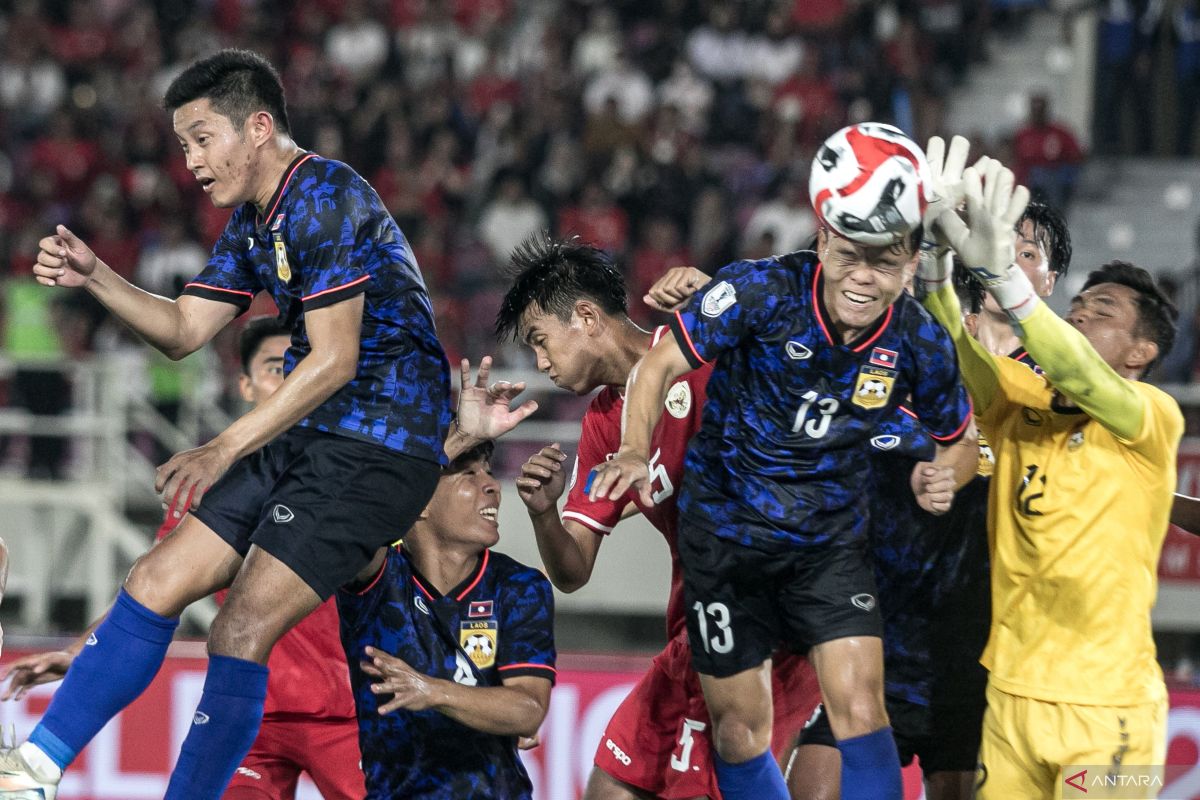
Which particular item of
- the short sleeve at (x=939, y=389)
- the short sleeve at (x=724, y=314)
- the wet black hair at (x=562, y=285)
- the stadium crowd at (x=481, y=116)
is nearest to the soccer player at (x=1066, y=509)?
the short sleeve at (x=939, y=389)

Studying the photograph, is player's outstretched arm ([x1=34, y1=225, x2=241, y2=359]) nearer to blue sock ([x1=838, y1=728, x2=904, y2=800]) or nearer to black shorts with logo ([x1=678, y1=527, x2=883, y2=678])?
black shorts with logo ([x1=678, y1=527, x2=883, y2=678])

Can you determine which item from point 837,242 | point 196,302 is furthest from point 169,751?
point 837,242

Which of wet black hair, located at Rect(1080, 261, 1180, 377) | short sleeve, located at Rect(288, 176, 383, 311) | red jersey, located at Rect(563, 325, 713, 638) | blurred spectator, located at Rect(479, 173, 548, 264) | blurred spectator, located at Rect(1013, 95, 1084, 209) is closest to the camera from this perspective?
short sleeve, located at Rect(288, 176, 383, 311)

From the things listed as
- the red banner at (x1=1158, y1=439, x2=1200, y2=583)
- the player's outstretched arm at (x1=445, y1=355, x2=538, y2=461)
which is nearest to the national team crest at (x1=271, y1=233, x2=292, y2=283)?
the player's outstretched arm at (x1=445, y1=355, x2=538, y2=461)

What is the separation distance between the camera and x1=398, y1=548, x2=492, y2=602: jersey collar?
4617mm

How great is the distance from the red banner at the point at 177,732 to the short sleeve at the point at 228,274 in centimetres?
256

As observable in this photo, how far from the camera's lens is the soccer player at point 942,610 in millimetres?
4914

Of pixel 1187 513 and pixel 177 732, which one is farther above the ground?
pixel 1187 513

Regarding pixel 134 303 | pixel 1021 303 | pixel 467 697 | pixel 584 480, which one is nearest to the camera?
pixel 1021 303

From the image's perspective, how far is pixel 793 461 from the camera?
13.9ft

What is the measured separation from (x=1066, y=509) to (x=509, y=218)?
28.7ft

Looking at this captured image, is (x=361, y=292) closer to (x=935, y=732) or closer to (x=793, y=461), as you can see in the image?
(x=793, y=461)

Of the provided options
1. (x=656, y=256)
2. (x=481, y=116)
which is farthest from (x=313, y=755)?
(x=481, y=116)

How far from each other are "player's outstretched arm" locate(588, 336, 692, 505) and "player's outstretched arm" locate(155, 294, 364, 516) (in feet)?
2.37
